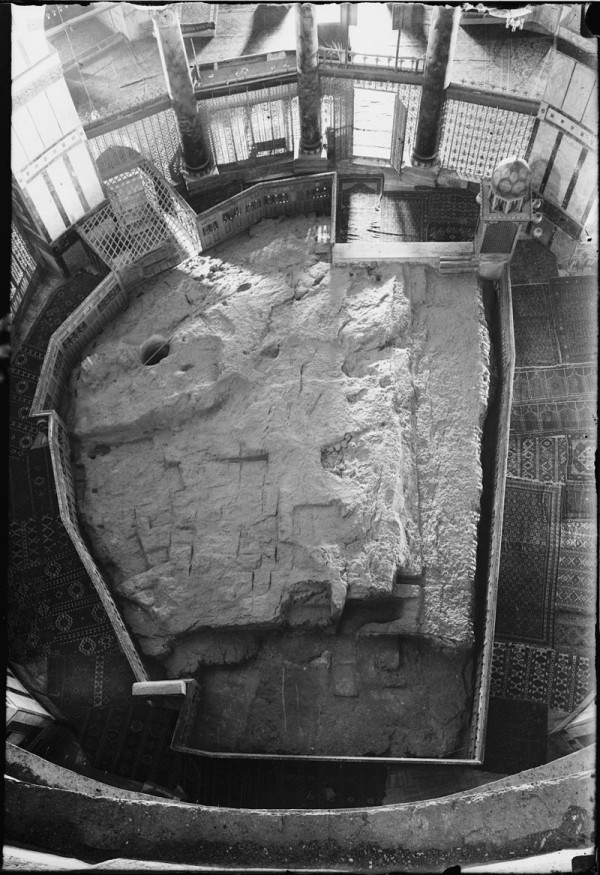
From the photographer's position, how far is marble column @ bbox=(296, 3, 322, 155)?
1106 cm

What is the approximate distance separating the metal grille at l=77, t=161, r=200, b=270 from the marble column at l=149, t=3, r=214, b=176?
25.3 inches

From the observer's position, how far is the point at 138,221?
37.2 ft

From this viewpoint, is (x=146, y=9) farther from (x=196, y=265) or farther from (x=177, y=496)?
(x=177, y=496)

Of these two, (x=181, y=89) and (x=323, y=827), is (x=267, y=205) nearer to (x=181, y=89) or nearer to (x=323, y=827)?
(x=181, y=89)

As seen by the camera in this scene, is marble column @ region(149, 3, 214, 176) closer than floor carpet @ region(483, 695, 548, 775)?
No

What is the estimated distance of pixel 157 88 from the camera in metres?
12.1

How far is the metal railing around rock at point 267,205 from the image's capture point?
36.6ft

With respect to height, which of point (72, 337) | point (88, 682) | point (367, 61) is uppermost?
point (367, 61)

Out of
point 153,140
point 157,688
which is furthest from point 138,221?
point 157,688

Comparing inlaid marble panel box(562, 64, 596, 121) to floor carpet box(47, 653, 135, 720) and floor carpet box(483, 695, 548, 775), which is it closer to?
floor carpet box(483, 695, 548, 775)

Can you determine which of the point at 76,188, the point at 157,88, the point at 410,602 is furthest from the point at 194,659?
the point at 157,88

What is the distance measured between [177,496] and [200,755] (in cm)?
269

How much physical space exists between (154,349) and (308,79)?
3993mm

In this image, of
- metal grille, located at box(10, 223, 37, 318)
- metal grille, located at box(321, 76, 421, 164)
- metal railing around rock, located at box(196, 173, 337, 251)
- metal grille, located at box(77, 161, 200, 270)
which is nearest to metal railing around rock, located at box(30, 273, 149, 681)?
metal grille, located at box(77, 161, 200, 270)
